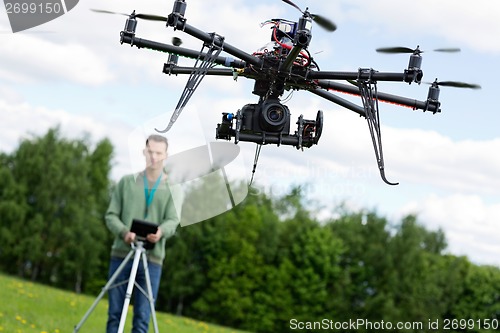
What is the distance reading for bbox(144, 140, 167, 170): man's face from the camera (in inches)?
252

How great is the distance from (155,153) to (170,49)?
1.54 metres

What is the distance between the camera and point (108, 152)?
60625 millimetres

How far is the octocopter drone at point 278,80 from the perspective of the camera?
5109mm

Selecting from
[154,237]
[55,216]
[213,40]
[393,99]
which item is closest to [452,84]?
[393,99]

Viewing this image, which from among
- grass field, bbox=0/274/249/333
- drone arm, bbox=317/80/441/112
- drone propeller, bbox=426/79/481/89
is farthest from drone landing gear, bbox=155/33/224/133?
grass field, bbox=0/274/249/333

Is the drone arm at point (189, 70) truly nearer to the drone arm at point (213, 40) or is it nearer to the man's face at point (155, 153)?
the drone arm at point (213, 40)

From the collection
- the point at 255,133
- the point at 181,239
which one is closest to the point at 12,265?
the point at 181,239

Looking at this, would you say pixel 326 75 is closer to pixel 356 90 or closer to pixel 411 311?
pixel 356 90

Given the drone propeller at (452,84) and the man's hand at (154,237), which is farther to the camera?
the man's hand at (154,237)

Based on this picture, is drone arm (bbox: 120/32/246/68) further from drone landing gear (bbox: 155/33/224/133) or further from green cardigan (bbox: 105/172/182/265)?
green cardigan (bbox: 105/172/182/265)

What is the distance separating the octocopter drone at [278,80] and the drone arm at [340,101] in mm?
24

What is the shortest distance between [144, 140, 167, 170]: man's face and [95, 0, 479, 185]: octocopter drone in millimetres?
968

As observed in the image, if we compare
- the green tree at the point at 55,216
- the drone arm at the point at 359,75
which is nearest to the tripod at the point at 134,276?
the drone arm at the point at 359,75

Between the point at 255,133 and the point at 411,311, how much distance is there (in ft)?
164
